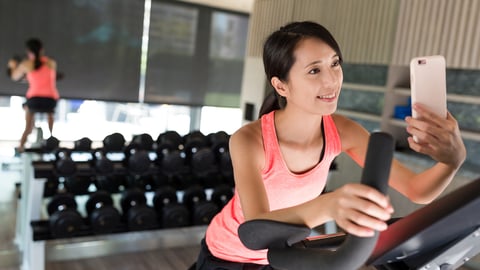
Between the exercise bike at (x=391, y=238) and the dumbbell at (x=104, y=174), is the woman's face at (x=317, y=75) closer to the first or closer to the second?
the exercise bike at (x=391, y=238)

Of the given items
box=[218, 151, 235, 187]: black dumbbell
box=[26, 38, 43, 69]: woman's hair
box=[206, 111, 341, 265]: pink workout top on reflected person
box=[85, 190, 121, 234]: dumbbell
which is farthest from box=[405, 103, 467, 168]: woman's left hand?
box=[26, 38, 43, 69]: woman's hair

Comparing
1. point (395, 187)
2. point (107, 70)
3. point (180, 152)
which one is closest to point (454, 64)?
point (180, 152)

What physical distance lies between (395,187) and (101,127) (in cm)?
585

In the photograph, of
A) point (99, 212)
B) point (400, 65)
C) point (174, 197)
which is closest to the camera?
point (99, 212)

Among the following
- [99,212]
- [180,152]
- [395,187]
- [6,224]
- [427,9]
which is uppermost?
[427,9]

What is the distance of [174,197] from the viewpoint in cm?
308

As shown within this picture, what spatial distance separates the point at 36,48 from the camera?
4.50 meters

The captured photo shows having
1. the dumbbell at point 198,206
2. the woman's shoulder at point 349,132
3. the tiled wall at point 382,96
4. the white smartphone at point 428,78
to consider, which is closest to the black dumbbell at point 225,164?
the dumbbell at point 198,206

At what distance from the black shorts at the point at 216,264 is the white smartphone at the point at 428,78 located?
22.2 inches

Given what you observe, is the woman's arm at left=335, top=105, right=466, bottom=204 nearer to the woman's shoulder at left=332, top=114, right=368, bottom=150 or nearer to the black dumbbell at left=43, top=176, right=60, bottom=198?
the woman's shoulder at left=332, top=114, right=368, bottom=150

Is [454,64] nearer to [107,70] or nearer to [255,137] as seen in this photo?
[255,137]

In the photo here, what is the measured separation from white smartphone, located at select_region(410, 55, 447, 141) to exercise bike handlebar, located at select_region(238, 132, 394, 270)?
1.17 feet

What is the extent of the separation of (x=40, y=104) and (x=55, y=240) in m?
2.45

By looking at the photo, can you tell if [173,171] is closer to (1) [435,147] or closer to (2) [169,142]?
(2) [169,142]
